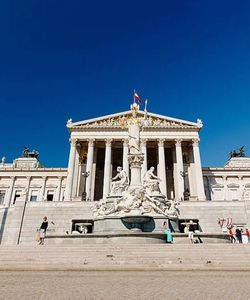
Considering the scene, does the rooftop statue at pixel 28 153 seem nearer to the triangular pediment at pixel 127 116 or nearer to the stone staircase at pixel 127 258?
the triangular pediment at pixel 127 116

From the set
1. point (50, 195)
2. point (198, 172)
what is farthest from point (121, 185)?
point (50, 195)

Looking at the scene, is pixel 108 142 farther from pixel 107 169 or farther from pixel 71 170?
pixel 71 170

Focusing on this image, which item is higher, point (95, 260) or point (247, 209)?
point (247, 209)

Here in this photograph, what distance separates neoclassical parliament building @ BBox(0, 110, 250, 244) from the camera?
30.5 metres

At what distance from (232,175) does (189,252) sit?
49837mm

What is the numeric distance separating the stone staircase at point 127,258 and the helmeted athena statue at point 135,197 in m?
5.77

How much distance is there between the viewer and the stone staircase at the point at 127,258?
11312mm

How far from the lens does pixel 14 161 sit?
235ft

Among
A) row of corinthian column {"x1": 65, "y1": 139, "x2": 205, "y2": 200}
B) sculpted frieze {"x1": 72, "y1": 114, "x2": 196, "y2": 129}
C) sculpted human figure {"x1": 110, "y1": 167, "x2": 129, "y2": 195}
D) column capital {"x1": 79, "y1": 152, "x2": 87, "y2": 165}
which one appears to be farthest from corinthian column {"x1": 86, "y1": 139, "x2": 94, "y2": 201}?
sculpted human figure {"x1": 110, "y1": 167, "x2": 129, "y2": 195}

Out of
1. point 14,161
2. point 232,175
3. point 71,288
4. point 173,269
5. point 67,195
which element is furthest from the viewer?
point 14,161

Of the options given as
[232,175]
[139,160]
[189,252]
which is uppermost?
[232,175]

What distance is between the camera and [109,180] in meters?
46.6

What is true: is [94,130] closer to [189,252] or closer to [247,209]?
[247,209]

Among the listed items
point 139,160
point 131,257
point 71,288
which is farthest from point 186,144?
point 71,288
